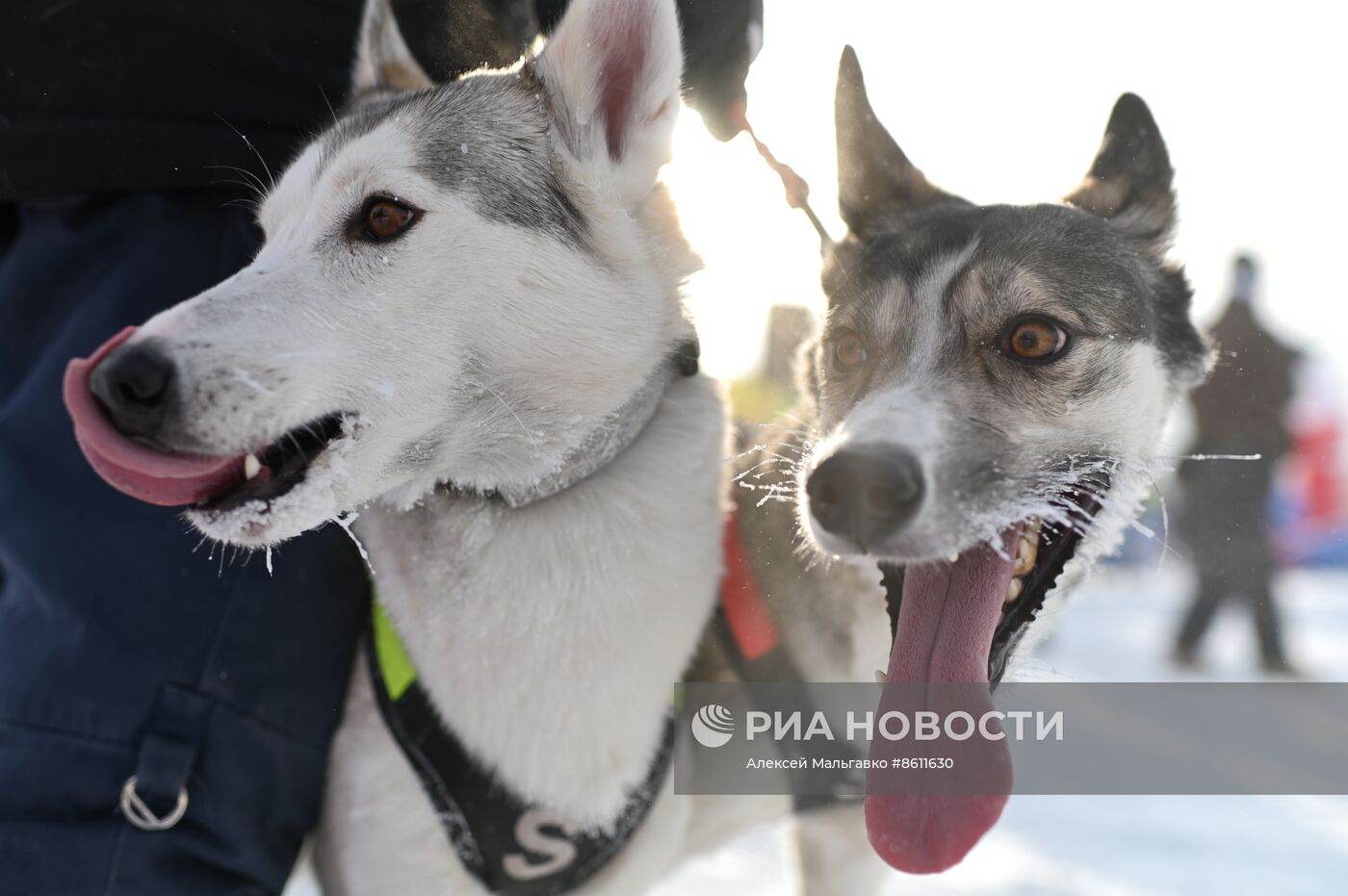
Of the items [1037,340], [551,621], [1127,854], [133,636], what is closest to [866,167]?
[1037,340]

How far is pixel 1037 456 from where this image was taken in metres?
1.45

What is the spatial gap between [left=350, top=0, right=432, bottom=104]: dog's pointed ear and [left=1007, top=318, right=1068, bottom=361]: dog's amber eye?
1.10 metres

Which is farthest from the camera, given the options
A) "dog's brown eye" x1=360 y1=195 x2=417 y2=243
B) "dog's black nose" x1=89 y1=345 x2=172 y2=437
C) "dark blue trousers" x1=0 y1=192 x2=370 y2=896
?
"dark blue trousers" x1=0 y1=192 x2=370 y2=896

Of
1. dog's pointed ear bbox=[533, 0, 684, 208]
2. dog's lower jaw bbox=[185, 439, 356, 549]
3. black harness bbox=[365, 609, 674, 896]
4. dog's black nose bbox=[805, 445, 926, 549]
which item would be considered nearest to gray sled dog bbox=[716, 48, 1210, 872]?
dog's black nose bbox=[805, 445, 926, 549]

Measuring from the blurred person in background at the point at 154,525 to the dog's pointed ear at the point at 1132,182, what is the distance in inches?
24.4

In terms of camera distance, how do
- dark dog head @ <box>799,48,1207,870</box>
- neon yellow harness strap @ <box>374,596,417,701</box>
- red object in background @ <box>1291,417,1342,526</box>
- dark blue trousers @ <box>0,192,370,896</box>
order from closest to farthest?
dark dog head @ <box>799,48,1207,870</box>, dark blue trousers @ <box>0,192,370,896</box>, neon yellow harness strap @ <box>374,596,417,701</box>, red object in background @ <box>1291,417,1342,526</box>

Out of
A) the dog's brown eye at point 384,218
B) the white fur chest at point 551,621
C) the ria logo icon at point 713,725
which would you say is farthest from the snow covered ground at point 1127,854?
the dog's brown eye at point 384,218

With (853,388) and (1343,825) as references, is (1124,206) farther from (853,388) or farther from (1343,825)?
(1343,825)

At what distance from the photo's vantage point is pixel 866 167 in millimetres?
1774

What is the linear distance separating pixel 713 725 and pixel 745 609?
0.72 feet

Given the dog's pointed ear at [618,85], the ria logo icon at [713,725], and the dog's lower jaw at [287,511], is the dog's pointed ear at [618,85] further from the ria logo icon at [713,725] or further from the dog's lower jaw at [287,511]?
the ria logo icon at [713,725]

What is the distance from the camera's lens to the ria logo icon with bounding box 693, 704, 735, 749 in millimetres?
1762

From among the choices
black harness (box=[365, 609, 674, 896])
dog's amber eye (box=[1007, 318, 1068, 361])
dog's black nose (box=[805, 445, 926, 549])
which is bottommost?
black harness (box=[365, 609, 674, 896])

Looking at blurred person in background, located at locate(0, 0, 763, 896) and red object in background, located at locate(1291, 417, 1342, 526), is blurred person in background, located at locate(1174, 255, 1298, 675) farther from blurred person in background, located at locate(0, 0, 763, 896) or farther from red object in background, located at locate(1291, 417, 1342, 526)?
blurred person in background, located at locate(0, 0, 763, 896)
